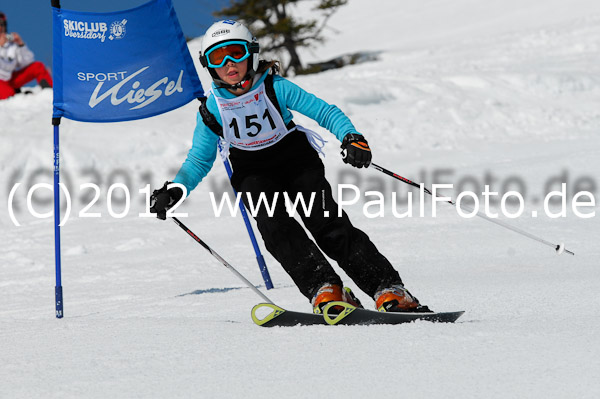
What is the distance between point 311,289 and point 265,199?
1.65 feet

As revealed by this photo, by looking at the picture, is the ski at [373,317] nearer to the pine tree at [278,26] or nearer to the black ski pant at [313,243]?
the black ski pant at [313,243]

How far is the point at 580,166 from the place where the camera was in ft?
30.4

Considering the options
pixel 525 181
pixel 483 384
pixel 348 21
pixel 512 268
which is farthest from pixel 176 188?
pixel 348 21

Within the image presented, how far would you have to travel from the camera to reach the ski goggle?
3.71m

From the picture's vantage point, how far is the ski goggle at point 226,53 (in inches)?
146

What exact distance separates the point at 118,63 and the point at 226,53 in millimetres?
1901

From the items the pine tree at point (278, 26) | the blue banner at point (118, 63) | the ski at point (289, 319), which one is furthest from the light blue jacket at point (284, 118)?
the pine tree at point (278, 26)

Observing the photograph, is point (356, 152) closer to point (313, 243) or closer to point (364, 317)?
point (313, 243)

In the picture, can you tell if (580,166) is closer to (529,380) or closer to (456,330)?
(456,330)

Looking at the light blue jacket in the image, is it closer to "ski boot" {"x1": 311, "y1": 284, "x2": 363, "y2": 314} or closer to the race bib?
the race bib

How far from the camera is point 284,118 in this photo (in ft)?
12.6

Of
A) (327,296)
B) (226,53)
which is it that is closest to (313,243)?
(327,296)

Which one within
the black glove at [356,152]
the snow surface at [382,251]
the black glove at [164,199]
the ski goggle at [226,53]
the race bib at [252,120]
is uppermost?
the ski goggle at [226,53]

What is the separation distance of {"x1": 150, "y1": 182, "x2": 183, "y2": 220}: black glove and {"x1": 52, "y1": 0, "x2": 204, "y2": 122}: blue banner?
179 cm
